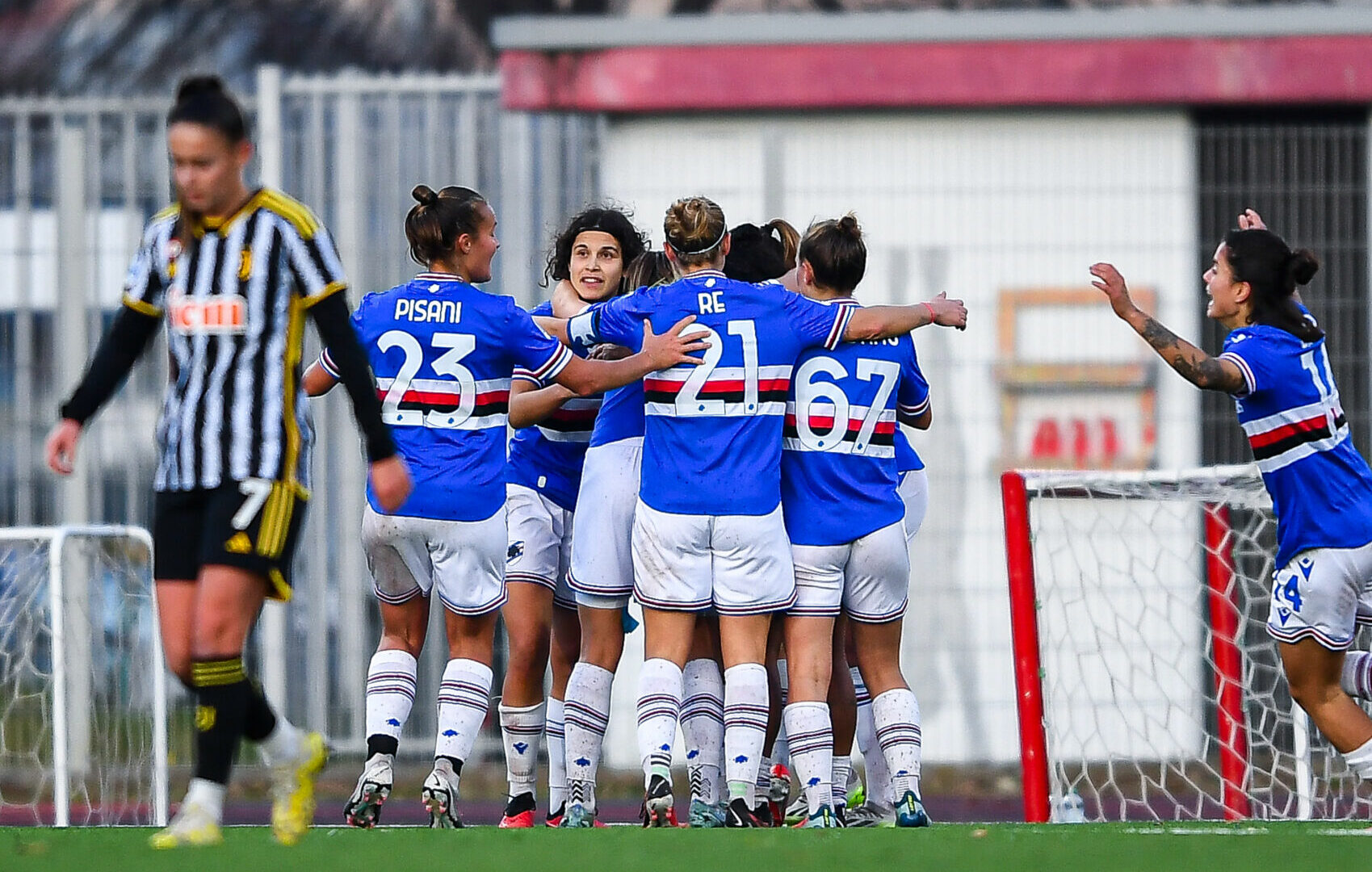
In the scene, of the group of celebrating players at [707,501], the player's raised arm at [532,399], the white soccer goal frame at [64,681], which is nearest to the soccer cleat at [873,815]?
the group of celebrating players at [707,501]

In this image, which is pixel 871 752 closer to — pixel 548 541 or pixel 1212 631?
pixel 548 541

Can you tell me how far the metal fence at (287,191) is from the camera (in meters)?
9.98

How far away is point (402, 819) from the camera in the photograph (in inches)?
378

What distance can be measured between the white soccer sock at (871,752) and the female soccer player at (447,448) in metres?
1.36

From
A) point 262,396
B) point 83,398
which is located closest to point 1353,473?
point 262,396

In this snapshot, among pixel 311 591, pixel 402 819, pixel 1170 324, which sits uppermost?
pixel 1170 324

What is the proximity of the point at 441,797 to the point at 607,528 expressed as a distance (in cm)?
98

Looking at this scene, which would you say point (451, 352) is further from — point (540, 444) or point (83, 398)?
point (83, 398)

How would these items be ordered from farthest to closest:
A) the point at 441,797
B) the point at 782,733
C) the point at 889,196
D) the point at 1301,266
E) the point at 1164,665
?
the point at 889,196 < the point at 1164,665 < the point at 782,733 < the point at 441,797 < the point at 1301,266

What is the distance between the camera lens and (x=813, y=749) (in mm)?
6086

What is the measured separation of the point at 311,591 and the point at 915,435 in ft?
10.1

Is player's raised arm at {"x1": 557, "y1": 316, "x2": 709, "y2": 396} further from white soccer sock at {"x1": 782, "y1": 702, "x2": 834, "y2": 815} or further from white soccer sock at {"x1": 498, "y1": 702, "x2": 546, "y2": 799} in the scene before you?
white soccer sock at {"x1": 498, "y1": 702, "x2": 546, "y2": 799}

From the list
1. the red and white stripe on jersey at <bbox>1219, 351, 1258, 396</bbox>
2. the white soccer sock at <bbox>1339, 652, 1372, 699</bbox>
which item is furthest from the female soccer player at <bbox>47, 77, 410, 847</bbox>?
the white soccer sock at <bbox>1339, 652, 1372, 699</bbox>

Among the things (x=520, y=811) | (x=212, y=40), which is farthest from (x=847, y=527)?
(x=212, y=40)
